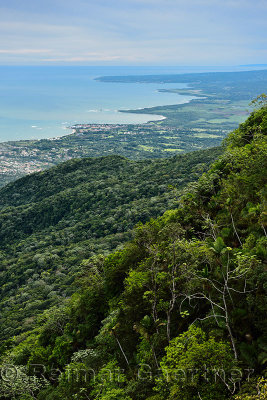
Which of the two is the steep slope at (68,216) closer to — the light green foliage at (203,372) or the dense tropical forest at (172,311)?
the dense tropical forest at (172,311)

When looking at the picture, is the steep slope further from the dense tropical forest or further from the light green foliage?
the light green foliage

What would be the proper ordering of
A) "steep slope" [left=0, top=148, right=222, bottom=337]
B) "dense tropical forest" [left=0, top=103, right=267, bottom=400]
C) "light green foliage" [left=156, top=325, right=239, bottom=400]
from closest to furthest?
"light green foliage" [left=156, top=325, right=239, bottom=400], "dense tropical forest" [left=0, top=103, right=267, bottom=400], "steep slope" [left=0, top=148, right=222, bottom=337]

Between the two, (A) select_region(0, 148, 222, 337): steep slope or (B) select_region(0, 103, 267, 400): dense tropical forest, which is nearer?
(B) select_region(0, 103, 267, 400): dense tropical forest

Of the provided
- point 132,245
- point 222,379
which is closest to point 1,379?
point 132,245

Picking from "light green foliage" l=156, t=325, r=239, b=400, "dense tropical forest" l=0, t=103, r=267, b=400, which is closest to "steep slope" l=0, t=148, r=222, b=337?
"dense tropical forest" l=0, t=103, r=267, b=400

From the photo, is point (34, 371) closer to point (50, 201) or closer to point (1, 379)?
point (1, 379)

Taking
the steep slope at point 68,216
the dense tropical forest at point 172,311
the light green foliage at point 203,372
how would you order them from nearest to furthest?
the light green foliage at point 203,372 → the dense tropical forest at point 172,311 → the steep slope at point 68,216

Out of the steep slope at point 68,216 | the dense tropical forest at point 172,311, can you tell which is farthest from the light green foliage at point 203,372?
the steep slope at point 68,216

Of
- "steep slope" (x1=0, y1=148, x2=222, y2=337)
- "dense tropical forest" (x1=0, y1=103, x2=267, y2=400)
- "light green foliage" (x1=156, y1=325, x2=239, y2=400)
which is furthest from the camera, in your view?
"steep slope" (x1=0, y1=148, x2=222, y2=337)

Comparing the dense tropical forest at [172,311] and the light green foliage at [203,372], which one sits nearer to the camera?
the light green foliage at [203,372]

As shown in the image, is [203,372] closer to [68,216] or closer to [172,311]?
[172,311]

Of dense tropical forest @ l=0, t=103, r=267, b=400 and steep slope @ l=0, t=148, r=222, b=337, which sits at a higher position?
dense tropical forest @ l=0, t=103, r=267, b=400

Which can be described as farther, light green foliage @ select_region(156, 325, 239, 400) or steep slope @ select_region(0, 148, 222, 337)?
→ steep slope @ select_region(0, 148, 222, 337)
